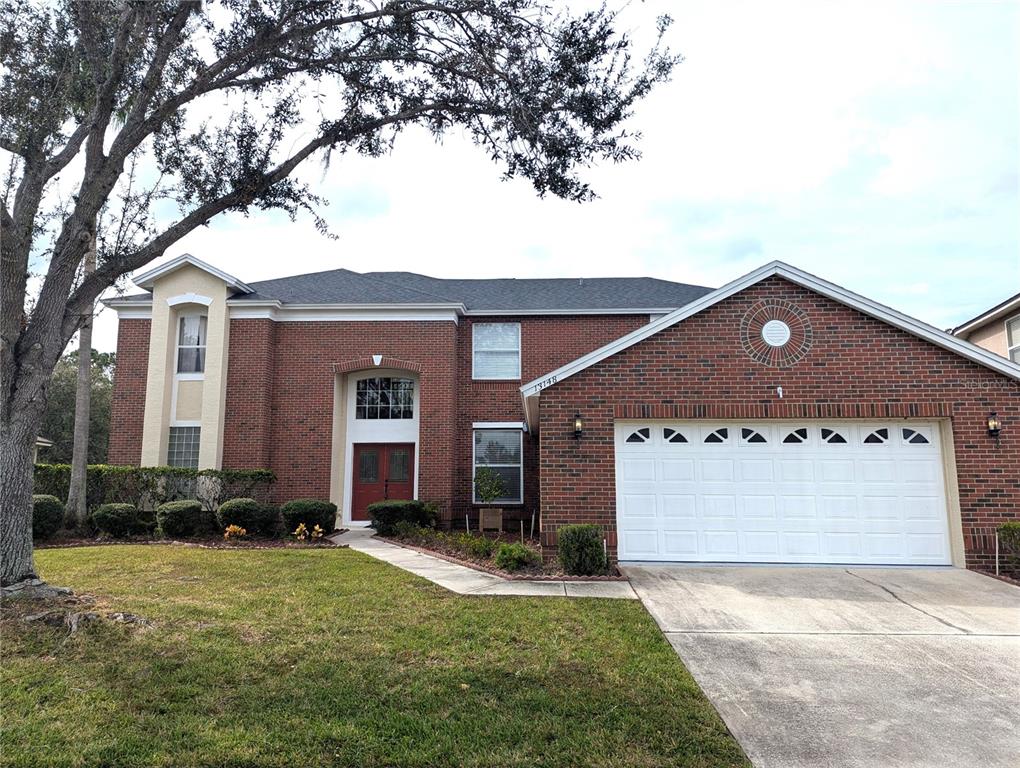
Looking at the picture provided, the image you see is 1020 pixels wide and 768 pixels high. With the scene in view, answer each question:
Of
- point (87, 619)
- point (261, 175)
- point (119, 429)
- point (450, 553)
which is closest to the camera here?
point (87, 619)

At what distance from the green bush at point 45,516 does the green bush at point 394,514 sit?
643 cm

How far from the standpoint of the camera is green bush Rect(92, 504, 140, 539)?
13008 millimetres

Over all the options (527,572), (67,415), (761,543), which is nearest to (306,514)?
(527,572)

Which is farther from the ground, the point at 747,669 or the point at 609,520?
the point at 609,520

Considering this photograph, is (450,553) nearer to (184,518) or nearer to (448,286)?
(184,518)

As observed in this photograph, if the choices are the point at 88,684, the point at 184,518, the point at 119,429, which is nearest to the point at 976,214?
the point at 88,684

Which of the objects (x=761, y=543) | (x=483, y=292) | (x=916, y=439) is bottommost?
(x=761, y=543)

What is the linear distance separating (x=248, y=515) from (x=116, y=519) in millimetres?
2679

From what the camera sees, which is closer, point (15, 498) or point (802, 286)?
point (15, 498)

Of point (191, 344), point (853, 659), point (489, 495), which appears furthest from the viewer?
point (191, 344)

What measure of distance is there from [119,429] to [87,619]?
468 inches

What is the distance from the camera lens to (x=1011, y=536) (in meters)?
9.05

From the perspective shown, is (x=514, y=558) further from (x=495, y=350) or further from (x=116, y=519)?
(x=116, y=519)

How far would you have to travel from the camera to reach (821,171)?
945cm
